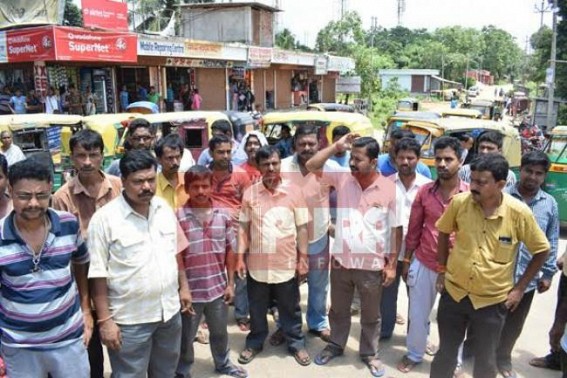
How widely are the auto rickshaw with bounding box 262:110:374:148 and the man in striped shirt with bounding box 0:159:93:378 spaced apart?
631 cm

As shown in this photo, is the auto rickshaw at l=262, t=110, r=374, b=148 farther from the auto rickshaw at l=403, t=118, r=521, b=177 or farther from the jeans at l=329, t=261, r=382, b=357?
the jeans at l=329, t=261, r=382, b=357

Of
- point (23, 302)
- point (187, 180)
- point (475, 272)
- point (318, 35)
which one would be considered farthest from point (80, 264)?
point (318, 35)

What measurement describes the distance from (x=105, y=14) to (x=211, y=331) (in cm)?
1185

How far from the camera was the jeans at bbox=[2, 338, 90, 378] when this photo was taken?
247cm

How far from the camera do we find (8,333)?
2.44 metres

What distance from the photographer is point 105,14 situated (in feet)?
43.3

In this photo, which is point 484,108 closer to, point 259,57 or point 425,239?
point 259,57

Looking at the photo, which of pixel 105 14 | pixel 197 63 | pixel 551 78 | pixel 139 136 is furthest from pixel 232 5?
pixel 139 136

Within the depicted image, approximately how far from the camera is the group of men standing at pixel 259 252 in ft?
8.21

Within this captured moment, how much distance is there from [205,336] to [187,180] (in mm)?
1577

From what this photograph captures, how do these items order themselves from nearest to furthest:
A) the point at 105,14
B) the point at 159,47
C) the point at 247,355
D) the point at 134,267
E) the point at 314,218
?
the point at 134,267 < the point at 247,355 < the point at 314,218 < the point at 105,14 < the point at 159,47

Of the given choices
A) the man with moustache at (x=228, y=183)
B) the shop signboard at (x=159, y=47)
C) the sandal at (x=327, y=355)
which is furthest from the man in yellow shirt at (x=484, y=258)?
the shop signboard at (x=159, y=47)

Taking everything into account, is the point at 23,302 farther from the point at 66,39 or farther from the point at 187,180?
Answer: the point at 66,39

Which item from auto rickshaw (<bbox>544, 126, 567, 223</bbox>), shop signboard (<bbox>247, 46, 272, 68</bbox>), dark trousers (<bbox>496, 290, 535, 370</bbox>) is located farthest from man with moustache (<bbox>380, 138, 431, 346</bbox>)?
shop signboard (<bbox>247, 46, 272, 68</bbox>)
